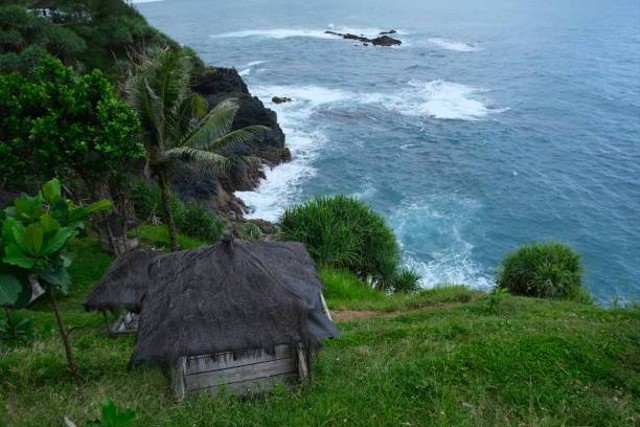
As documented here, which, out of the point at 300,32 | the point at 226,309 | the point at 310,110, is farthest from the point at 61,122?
the point at 300,32

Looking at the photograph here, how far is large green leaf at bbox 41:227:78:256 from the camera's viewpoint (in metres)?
6.06

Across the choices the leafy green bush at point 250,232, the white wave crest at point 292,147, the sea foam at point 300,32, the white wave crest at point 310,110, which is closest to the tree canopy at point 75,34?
the white wave crest at point 292,147

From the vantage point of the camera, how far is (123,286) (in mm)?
13398

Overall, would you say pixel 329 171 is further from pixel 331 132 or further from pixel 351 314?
pixel 351 314

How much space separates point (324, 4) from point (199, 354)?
13331 cm

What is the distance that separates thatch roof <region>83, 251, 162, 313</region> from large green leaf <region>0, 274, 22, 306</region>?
697 cm

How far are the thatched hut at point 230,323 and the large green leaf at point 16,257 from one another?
2755 millimetres

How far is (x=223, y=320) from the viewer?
326 inches

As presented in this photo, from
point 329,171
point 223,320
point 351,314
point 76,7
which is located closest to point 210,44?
point 76,7

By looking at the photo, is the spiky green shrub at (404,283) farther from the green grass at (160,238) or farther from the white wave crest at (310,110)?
the white wave crest at (310,110)

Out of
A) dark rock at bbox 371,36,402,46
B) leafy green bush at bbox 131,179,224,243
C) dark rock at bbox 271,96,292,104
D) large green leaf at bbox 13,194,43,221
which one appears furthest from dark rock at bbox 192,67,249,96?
dark rock at bbox 371,36,402,46

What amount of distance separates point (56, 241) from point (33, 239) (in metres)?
0.32

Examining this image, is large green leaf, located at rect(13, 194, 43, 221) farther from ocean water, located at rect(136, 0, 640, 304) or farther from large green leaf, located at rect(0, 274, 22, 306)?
ocean water, located at rect(136, 0, 640, 304)

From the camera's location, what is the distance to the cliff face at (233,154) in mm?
31953
